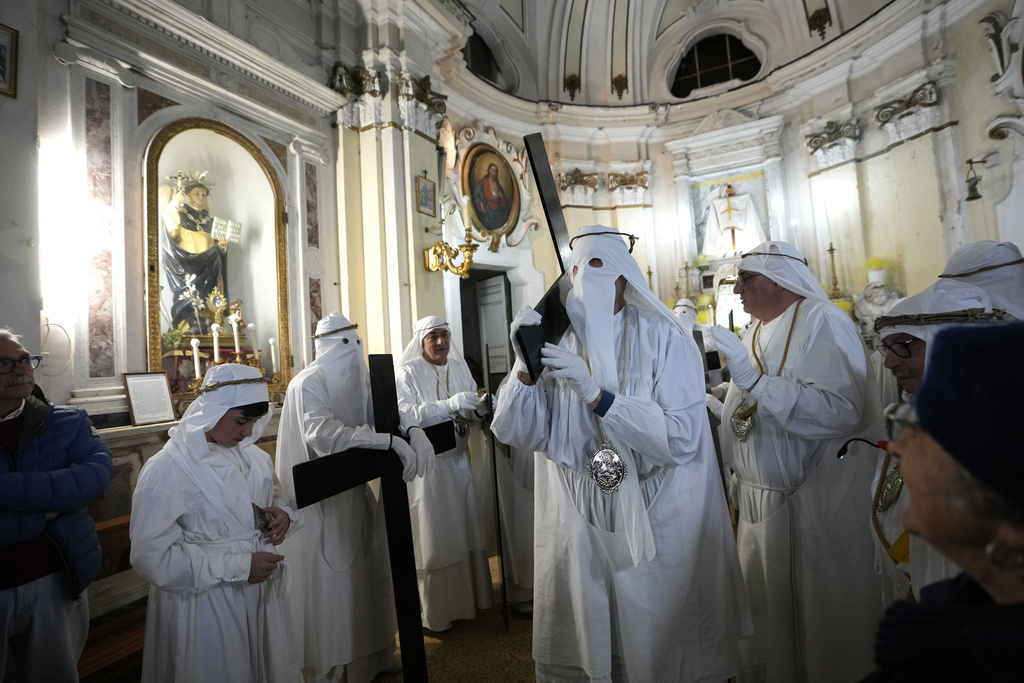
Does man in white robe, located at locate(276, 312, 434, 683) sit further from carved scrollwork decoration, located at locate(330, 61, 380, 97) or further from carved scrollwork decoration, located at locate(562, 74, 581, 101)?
carved scrollwork decoration, located at locate(562, 74, 581, 101)

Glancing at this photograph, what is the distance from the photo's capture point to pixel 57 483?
2209mm

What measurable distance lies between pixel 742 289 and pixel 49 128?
503cm

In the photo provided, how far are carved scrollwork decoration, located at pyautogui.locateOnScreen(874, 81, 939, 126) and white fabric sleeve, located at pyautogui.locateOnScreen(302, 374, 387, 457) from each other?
9557mm

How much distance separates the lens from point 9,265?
333cm

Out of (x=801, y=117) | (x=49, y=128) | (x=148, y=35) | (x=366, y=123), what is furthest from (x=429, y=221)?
(x=801, y=117)

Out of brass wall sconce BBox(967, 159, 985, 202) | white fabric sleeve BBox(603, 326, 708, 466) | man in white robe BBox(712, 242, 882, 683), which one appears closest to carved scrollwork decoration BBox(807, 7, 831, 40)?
brass wall sconce BBox(967, 159, 985, 202)

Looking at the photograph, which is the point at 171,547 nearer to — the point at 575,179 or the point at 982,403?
the point at 982,403

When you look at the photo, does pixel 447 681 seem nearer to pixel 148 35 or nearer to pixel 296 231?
pixel 296 231

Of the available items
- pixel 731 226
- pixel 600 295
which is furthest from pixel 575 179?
pixel 600 295

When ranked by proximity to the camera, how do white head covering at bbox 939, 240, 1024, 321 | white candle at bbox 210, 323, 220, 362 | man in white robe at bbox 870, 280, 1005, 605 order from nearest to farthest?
man in white robe at bbox 870, 280, 1005, 605
white head covering at bbox 939, 240, 1024, 321
white candle at bbox 210, 323, 220, 362

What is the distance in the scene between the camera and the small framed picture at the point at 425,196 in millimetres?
7027

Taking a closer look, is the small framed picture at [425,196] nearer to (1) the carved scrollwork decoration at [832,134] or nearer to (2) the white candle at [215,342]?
(2) the white candle at [215,342]

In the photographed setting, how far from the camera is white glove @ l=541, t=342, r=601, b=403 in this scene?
2156 millimetres

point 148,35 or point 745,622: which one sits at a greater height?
point 148,35
